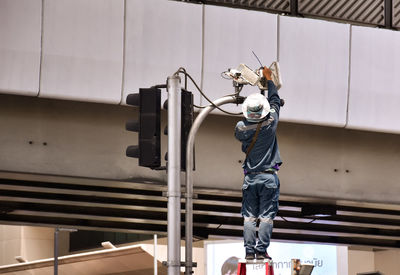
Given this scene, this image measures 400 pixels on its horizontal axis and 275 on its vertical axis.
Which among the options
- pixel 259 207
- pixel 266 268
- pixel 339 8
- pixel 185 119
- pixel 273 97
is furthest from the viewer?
pixel 339 8

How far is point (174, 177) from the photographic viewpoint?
12.2 metres

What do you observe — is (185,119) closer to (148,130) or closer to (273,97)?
(148,130)

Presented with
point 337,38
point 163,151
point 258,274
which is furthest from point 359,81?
point 258,274

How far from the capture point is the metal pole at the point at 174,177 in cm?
1208

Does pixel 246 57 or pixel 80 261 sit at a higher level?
pixel 246 57

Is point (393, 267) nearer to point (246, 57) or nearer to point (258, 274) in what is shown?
point (246, 57)

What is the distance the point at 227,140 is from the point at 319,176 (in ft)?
7.16

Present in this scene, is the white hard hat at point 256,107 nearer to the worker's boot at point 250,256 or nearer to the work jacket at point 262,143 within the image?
the work jacket at point 262,143

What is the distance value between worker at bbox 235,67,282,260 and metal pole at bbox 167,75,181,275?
79cm

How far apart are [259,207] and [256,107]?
131 centimetres

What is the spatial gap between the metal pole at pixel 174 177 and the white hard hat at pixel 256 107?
94cm

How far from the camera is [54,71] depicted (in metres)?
17.5

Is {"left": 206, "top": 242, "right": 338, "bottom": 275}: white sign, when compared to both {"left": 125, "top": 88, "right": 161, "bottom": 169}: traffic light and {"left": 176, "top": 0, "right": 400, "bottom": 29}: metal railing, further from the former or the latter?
{"left": 125, "top": 88, "right": 161, "bottom": 169}: traffic light

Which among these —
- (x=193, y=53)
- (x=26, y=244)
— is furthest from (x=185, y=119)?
(x=26, y=244)
